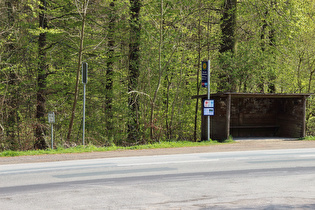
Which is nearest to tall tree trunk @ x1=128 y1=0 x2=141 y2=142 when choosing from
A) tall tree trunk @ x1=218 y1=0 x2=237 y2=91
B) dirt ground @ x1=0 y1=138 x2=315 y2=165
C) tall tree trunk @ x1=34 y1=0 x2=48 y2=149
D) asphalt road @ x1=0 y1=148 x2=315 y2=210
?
tall tree trunk @ x1=34 y1=0 x2=48 y2=149

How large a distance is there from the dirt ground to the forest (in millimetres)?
4117

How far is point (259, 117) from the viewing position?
770 inches

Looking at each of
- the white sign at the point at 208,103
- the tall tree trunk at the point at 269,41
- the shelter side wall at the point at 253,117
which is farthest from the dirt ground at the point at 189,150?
the tall tree trunk at the point at 269,41

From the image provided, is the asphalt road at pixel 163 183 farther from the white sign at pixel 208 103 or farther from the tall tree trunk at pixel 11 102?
the tall tree trunk at pixel 11 102

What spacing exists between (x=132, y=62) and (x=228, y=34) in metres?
6.09

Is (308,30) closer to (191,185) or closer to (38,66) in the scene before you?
(38,66)

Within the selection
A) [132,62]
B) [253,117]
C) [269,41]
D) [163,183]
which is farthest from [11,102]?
[269,41]

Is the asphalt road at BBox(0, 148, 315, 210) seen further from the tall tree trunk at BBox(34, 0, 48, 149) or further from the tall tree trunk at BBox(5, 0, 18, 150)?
the tall tree trunk at BBox(34, 0, 48, 149)

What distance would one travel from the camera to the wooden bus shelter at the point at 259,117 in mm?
17984

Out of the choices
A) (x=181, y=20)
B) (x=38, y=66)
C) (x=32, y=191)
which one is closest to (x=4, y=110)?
(x=38, y=66)

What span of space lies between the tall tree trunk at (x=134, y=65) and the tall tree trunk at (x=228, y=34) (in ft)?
16.6

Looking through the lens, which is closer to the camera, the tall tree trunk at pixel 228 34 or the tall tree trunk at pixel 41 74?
the tall tree trunk at pixel 41 74

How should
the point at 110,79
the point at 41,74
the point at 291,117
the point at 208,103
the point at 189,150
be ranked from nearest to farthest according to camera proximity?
the point at 189,150 → the point at 208,103 → the point at 291,117 → the point at 41,74 → the point at 110,79

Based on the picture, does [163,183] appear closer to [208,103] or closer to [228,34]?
[208,103]
